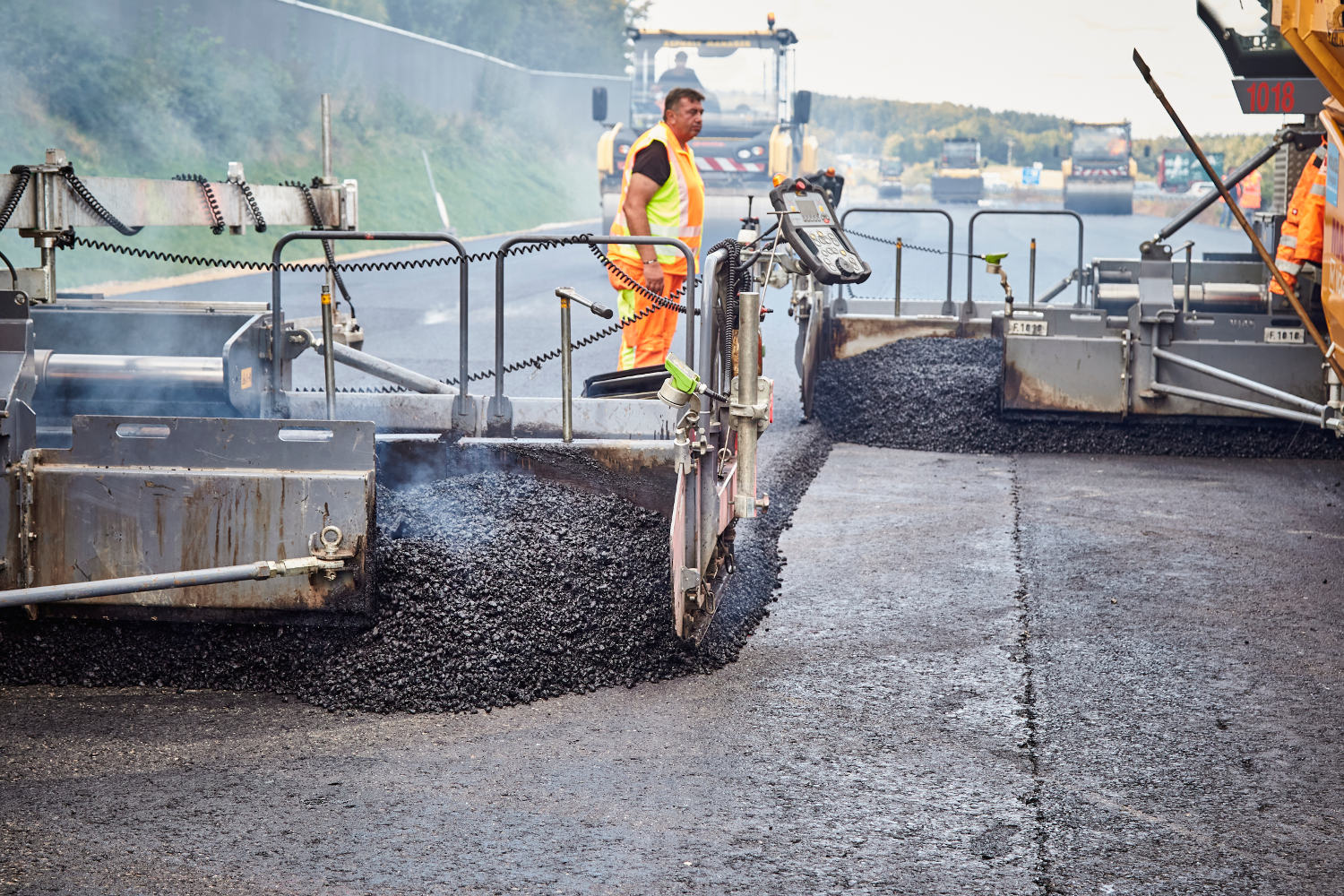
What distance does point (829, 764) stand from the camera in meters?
4.38

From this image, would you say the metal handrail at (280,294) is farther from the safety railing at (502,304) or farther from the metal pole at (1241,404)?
the metal pole at (1241,404)

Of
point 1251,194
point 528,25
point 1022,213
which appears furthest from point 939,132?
point 1022,213

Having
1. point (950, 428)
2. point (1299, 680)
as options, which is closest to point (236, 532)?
point (1299, 680)

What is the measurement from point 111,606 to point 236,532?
0.48 meters

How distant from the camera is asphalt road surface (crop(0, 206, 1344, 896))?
3.68m

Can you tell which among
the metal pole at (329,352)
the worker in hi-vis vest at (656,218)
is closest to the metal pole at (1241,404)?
the worker in hi-vis vest at (656,218)

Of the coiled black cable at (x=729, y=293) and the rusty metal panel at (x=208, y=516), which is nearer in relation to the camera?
the rusty metal panel at (x=208, y=516)

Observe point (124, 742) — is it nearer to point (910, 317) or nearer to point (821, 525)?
point (821, 525)

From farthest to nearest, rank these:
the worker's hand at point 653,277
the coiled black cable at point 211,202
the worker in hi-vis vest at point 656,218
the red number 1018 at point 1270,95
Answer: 1. the red number 1018 at point 1270,95
2. the worker in hi-vis vest at point 656,218
3. the worker's hand at point 653,277
4. the coiled black cable at point 211,202

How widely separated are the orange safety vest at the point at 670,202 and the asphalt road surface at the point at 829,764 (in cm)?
217

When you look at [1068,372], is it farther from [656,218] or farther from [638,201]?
[638,201]

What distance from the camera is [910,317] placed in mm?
11023

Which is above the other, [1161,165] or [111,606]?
[1161,165]

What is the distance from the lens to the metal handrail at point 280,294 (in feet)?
19.5
